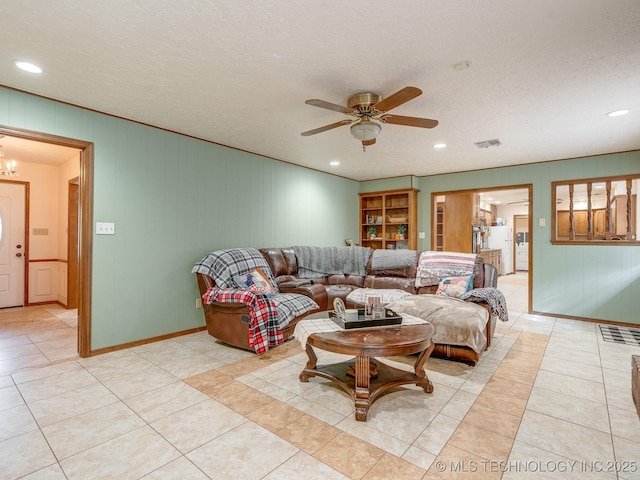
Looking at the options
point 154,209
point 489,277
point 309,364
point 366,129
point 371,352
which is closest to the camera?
point 371,352

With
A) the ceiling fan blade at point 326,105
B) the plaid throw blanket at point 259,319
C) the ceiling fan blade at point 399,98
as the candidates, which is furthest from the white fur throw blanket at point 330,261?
the ceiling fan blade at point 399,98

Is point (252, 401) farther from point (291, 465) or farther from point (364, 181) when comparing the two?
point (364, 181)

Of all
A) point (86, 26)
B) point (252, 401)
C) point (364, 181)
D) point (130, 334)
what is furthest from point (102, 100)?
point (364, 181)

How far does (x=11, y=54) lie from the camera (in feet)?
7.26

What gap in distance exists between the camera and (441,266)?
404 cm

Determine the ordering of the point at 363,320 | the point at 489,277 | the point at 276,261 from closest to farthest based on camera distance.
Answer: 1. the point at 363,320
2. the point at 489,277
3. the point at 276,261

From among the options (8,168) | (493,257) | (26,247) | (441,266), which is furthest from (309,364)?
(493,257)

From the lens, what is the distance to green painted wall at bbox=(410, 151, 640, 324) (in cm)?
440

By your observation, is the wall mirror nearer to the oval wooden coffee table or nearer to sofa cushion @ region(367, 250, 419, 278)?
sofa cushion @ region(367, 250, 419, 278)

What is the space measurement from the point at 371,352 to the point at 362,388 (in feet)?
1.04

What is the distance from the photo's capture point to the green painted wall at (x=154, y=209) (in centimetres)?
320

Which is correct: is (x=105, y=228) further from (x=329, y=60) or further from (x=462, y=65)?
(x=462, y=65)

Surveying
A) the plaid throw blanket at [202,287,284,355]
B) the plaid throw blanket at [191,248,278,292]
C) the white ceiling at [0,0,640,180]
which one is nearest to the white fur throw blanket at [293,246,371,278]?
the plaid throw blanket at [191,248,278,292]

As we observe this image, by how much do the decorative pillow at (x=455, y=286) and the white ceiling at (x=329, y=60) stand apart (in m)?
1.71
